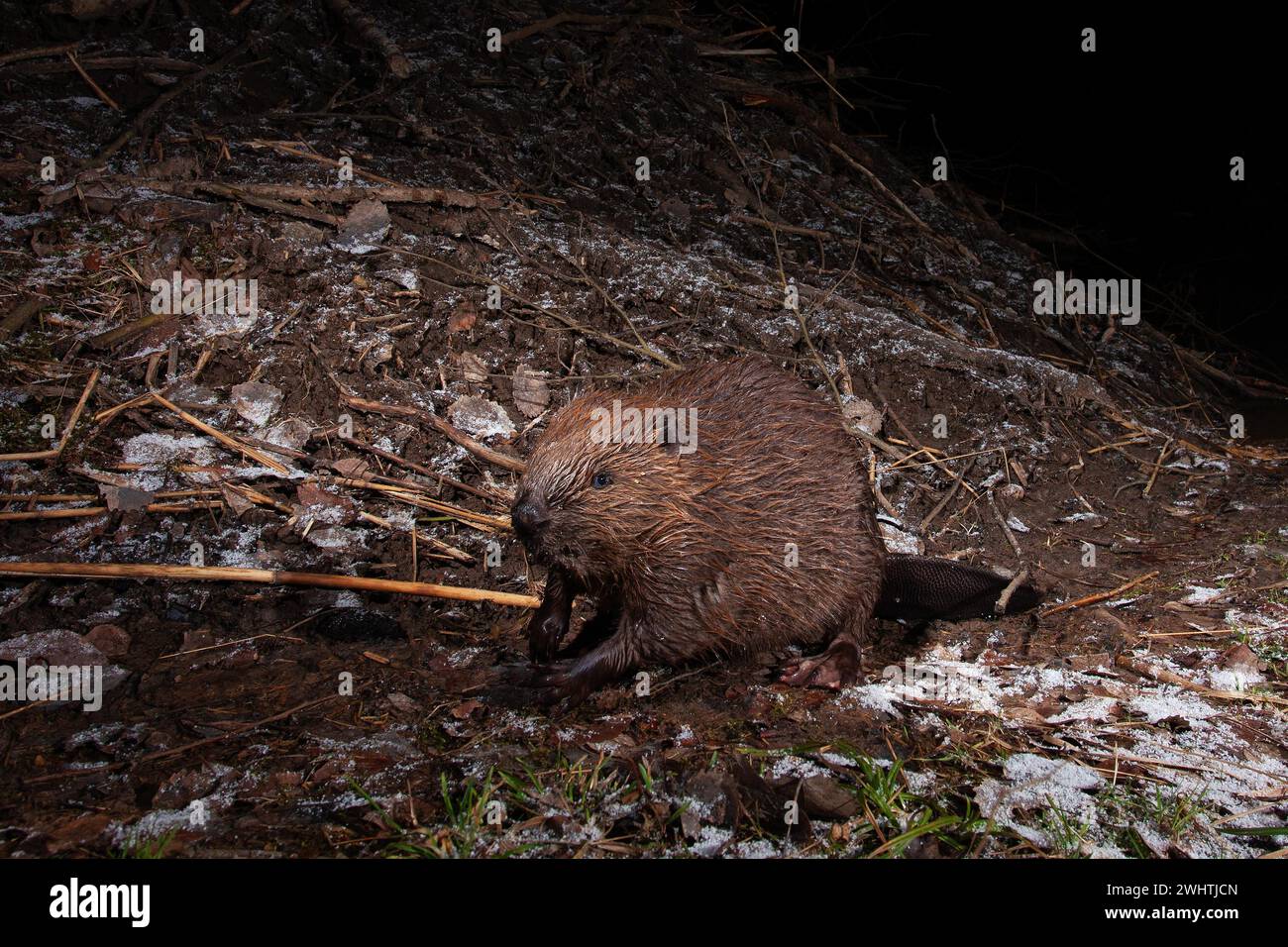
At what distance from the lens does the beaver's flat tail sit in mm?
3211

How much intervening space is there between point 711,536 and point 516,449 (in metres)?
1.36

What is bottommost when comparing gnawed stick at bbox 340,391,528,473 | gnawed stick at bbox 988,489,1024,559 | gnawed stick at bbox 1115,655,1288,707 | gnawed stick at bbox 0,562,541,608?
gnawed stick at bbox 1115,655,1288,707

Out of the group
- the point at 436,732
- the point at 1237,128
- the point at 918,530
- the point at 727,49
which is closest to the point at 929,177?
the point at 727,49

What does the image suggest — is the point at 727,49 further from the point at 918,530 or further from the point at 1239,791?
the point at 1239,791

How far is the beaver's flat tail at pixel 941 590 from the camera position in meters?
3.21

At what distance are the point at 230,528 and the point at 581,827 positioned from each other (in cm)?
186

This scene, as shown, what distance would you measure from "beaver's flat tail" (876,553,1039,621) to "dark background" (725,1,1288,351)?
13.9ft

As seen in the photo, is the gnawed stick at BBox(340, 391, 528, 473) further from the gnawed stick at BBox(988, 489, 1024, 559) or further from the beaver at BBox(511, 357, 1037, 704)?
the gnawed stick at BBox(988, 489, 1024, 559)

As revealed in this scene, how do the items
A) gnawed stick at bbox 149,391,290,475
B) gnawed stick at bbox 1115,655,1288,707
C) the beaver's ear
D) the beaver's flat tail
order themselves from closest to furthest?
1. the beaver's ear
2. gnawed stick at bbox 1115,655,1288,707
3. the beaver's flat tail
4. gnawed stick at bbox 149,391,290,475

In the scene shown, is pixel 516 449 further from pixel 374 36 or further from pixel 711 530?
pixel 374 36

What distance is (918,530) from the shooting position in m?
3.97

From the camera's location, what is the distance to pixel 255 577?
10.2 ft

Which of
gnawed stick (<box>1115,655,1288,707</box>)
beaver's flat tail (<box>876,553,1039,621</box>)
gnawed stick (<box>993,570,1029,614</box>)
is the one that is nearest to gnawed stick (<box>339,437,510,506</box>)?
beaver's flat tail (<box>876,553,1039,621</box>)

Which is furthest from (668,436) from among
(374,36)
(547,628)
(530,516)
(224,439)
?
(374,36)
